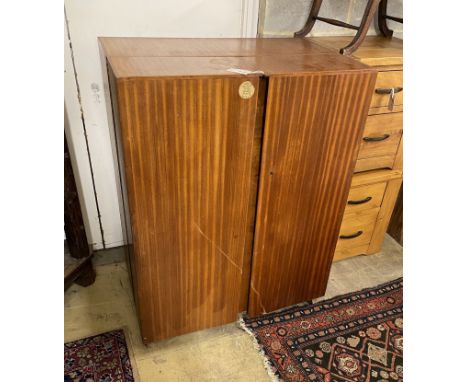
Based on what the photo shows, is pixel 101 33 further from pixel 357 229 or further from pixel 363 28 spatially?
pixel 357 229

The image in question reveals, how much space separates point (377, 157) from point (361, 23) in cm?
60

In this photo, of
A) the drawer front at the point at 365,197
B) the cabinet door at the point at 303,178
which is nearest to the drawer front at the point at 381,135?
the drawer front at the point at 365,197

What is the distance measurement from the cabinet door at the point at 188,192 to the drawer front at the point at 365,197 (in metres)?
0.63

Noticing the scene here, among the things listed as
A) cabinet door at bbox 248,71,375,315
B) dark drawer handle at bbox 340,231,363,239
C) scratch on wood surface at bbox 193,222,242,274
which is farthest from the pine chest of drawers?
scratch on wood surface at bbox 193,222,242,274

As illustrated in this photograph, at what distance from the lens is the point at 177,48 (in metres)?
1.27

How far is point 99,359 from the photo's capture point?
4.69 feet

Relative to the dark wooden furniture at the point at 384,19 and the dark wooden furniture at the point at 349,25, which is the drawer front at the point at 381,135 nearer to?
the dark wooden furniture at the point at 349,25

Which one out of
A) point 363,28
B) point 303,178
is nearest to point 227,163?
point 303,178

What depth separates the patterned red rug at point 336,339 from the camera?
1.44 m

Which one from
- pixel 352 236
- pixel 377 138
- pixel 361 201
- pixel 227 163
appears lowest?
pixel 352 236

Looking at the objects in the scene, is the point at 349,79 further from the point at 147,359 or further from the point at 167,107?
the point at 147,359
